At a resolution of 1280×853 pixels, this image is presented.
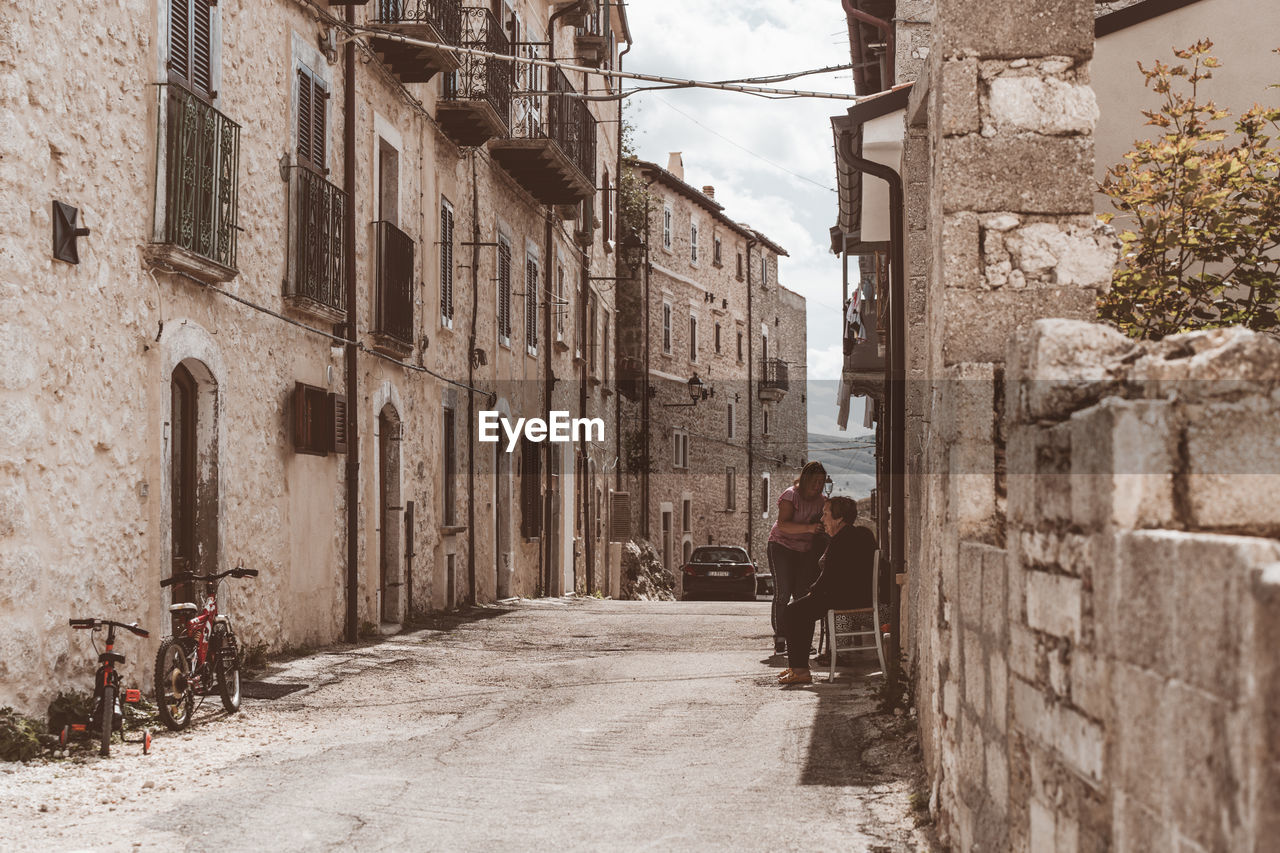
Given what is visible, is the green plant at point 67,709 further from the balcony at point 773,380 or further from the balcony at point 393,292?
the balcony at point 773,380

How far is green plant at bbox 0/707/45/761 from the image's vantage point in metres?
7.00

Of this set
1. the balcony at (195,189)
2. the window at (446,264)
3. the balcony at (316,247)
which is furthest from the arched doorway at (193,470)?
the window at (446,264)

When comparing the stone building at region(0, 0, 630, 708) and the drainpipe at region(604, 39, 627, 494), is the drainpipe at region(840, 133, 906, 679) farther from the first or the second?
the drainpipe at region(604, 39, 627, 494)

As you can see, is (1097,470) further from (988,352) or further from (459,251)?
(459,251)

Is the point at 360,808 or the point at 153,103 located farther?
the point at 153,103

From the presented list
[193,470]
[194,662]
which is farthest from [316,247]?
[194,662]

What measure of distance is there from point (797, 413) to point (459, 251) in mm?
36415

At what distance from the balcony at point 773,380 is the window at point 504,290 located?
A: 2759cm

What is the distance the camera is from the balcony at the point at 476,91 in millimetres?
17250

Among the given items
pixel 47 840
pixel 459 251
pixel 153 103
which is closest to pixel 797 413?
pixel 459 251

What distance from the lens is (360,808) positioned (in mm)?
5891

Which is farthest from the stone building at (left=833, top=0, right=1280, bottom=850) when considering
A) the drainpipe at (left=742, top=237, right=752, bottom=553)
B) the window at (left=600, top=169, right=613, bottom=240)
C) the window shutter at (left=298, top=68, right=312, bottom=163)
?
the drainpipe at (left=742, top=237, right=752, bottom=553)

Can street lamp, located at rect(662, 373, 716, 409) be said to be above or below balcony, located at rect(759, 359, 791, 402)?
below

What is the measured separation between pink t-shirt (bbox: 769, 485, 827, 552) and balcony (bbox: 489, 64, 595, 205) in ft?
33.6
